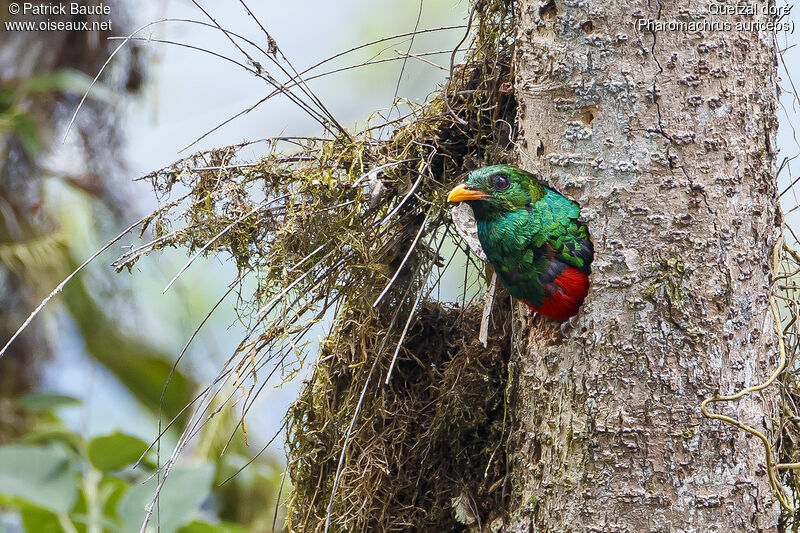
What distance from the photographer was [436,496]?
7.50 feet

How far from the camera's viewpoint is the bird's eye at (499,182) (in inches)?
82.0

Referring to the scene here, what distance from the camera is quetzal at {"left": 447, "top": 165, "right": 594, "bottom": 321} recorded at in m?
2.01

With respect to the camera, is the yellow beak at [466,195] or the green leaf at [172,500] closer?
the yellow beak at [466,195]

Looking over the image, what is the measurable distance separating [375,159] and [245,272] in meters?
0.51

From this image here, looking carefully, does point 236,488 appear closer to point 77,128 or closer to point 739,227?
point 77,128

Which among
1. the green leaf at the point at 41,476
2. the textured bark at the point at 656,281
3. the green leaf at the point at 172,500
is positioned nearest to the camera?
the textured bark at the point at 656,281

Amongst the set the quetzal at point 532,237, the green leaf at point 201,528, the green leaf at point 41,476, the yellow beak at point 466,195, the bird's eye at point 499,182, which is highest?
the bird's eye at point 499,182

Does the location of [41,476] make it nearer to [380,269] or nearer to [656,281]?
[380,269]

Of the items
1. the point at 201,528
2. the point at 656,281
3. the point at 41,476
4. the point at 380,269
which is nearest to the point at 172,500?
the point at 201,528

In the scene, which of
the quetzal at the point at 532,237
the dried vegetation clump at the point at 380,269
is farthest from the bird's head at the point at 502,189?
the dried vegetation clump at the point at 380,269

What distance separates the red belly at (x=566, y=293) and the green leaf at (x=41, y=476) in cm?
194

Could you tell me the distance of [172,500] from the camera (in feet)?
8.89

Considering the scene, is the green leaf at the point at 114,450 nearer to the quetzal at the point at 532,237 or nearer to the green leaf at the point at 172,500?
the green leaf at the point at 172,500

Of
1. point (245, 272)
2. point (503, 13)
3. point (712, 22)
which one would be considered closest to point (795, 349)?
point (712, 22)
